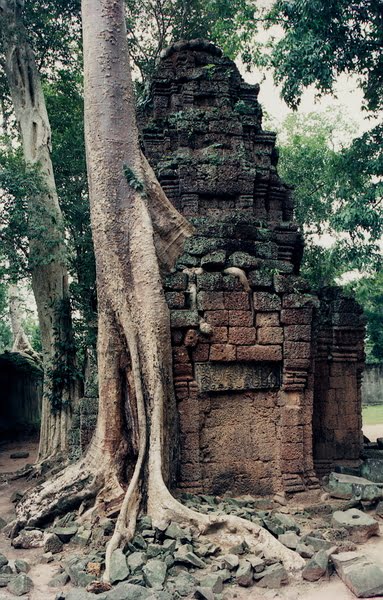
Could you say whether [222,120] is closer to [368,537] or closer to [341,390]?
[341,390]

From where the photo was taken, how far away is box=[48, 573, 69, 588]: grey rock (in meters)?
4.09

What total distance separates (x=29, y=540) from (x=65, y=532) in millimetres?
365

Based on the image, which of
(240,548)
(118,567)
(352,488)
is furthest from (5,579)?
(352,488)

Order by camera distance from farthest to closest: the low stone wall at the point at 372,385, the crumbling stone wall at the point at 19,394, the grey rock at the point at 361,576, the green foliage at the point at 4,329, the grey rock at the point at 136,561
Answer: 1. the green foliage at the point at 4,329
2. the low stone wall at the point at 372,385
3. the crumbling stone wall at the point at 19,394
4. the grey rock at the point at 136,561
5. the grey rock at the point at 361,576

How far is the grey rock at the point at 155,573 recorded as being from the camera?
3807mm

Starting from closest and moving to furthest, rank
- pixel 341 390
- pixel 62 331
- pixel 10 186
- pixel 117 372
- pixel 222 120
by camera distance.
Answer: pixel 117 372
pixel 341 390
pixel 222 120
pixel 10 186
pixel 62 331

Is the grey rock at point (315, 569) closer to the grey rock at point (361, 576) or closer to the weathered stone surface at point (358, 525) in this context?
the grey rock at point (361, 576)

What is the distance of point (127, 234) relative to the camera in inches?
232

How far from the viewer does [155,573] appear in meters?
3.89

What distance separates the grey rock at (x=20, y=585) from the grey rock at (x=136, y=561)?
2.43 feet

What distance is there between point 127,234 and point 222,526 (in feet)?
10.1

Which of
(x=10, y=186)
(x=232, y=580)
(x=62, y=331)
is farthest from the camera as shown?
(x=62, y=331)

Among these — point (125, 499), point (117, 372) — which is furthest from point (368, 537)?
point (117, 372)

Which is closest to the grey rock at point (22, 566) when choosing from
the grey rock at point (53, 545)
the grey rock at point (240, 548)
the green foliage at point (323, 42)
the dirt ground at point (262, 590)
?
the dirt ground at point (262, 590)
